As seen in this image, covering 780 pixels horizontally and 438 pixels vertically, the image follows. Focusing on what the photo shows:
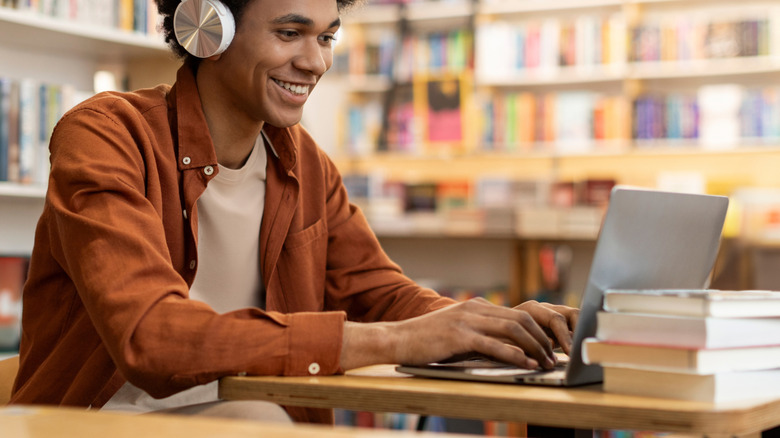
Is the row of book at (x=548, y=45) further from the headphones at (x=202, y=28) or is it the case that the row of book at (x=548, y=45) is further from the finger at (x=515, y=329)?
the finger at (x=515, y=329)

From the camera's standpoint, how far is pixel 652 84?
4312 millimetres

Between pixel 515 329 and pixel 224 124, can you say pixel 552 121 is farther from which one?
pixel 515 329

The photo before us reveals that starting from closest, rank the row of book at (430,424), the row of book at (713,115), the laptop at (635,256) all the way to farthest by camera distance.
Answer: the laptop at (635,256) < the row of book at (430,424) < the row of book at (713,115)

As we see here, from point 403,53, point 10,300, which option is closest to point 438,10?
point 403,53

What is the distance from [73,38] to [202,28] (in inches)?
54.5

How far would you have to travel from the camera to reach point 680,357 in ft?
2.97

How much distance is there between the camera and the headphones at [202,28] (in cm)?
148

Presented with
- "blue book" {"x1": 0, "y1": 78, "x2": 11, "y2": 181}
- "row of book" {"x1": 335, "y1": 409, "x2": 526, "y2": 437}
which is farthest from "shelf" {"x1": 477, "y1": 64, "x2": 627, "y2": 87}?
"blue book" {"x1": 0, "y1": 78, "x2": 11, "y2": 181}

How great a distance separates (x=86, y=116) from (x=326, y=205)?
512mm

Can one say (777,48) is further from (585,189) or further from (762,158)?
(585,189)

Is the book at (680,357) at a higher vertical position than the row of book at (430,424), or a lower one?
higher

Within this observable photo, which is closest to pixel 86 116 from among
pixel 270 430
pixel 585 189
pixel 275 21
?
pixel 275 21

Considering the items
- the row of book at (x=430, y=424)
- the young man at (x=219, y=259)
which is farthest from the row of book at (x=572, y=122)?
the young man at (x=219, y=259)

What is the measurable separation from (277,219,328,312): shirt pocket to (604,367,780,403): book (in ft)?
2.34
